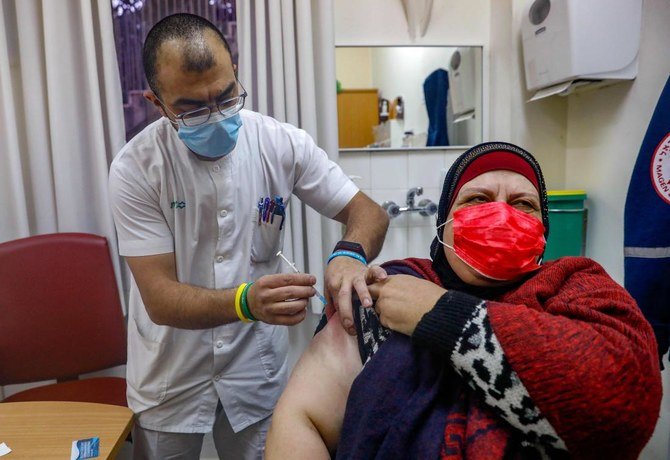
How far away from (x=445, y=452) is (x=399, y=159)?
1.62 meters

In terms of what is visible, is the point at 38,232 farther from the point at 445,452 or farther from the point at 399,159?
the point at 445,452

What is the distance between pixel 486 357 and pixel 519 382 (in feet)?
0.18

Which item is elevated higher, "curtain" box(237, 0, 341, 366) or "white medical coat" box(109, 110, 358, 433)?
"curtain" box(237, 0, 341, 366)

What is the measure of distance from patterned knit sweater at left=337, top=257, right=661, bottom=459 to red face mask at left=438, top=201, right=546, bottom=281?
0.21 ft

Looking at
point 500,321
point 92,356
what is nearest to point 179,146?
point 500,321

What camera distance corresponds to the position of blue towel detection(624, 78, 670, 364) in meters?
1.31

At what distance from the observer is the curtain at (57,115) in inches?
68.9

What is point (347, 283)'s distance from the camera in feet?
2.92

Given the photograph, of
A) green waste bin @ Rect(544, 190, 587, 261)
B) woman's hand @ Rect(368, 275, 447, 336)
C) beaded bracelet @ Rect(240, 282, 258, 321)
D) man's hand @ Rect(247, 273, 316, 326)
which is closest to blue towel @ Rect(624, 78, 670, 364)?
green waste bin @ Rect(544, 190, 587, 261)

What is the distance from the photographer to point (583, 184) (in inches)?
77.8

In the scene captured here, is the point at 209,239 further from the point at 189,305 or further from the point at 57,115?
the point at 57,115

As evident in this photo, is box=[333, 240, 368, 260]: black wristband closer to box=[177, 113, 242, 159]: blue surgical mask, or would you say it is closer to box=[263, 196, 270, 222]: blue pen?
box=[263, 196, 270, 222]: blue pen

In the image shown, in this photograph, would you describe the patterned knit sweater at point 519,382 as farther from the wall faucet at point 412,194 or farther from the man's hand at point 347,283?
the wall faucet at point 412,194

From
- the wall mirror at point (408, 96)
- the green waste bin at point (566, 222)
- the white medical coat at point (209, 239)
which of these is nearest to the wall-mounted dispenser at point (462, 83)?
the wall mirror at point (408, 96)
